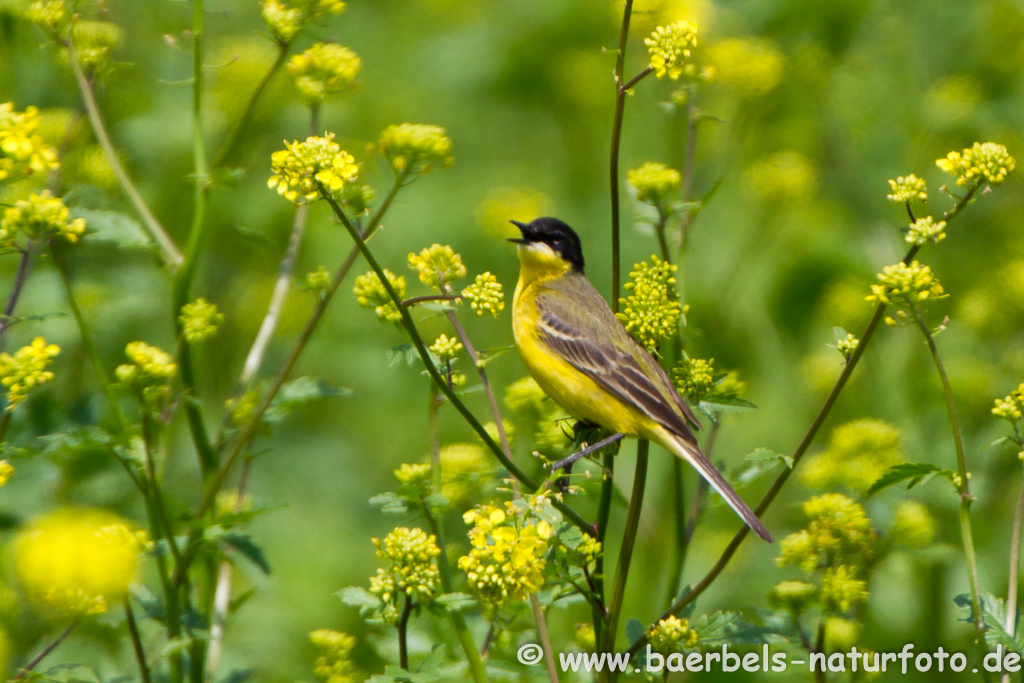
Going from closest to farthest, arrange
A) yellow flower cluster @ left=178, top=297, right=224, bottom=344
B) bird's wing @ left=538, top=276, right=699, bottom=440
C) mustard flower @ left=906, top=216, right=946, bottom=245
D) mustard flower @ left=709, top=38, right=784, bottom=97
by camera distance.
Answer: mustard flower @ left=906, top=216, right=946, bottom=245
yellow flower cluster @ left=178, top=297, right=224, bottom=344
bird's wing @ left=538, top=276, right=699, bottom=440
mustard flower @ left=709, top=38, right=784, bottom=97

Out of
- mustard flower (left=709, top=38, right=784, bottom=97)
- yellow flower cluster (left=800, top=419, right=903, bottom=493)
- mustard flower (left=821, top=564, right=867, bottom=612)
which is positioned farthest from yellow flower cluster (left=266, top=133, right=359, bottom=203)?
mustard flower (left=709, top=38, right=784, bottom=97)

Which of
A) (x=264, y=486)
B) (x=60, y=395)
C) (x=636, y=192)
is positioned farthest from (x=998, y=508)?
(x=60, y=395)

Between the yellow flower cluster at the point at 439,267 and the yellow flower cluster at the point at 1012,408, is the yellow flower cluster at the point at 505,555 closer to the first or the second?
the yellow flower cluster at the point at 439,267

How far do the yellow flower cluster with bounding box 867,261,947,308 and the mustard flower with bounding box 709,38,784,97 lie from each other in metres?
3.63

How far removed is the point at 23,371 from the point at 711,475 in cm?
222

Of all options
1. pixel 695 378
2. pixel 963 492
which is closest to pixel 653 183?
pixel 695 378

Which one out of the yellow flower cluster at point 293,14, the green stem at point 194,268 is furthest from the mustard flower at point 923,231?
the green stem at point 194,268

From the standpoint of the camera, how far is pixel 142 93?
574 centimetres

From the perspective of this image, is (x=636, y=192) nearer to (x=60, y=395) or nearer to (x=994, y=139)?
(x=60, y=395)

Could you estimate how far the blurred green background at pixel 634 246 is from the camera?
199 inches

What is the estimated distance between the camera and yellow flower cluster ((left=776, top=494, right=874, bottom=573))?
11.3 ft

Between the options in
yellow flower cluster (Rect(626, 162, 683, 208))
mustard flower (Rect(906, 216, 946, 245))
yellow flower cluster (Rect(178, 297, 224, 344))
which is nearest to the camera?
mustard flower (Rect(906, 216, 946, 245))

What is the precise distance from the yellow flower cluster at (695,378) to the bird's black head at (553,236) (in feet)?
5.10

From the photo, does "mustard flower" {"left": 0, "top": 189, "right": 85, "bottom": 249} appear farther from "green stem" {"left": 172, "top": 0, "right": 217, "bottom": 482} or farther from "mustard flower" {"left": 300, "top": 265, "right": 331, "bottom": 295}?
"mustard flower" {"left": 300, "top": 265, "right": 331, "bottom": 295}
